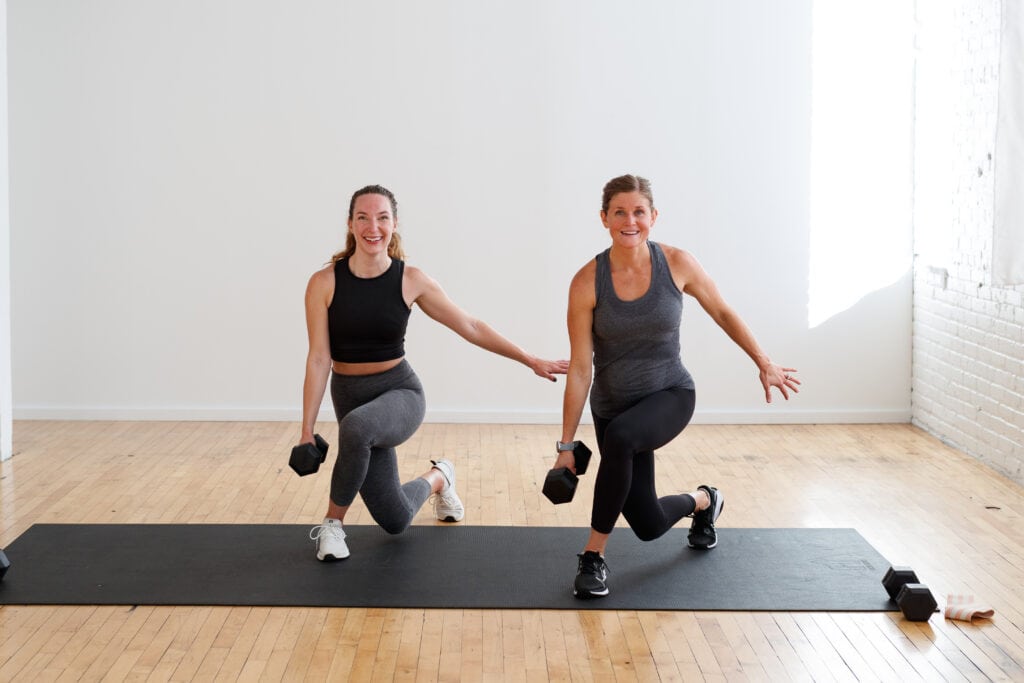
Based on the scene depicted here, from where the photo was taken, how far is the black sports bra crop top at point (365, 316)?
4262mm

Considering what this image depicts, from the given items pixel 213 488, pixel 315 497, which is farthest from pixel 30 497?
pixel 315 497

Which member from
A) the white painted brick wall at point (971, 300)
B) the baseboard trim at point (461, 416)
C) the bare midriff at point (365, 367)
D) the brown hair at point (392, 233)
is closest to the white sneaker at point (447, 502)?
the bare midriff at point (365, 367)

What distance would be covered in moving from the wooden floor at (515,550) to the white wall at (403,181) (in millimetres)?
352

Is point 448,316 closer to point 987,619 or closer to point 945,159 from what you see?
point 987,619

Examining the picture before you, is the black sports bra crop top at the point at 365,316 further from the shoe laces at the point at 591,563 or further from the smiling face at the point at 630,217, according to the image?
the shoe laces at the point at 591,563

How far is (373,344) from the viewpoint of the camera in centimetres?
430

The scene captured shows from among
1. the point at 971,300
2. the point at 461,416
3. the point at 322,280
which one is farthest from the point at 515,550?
the point at 971,300

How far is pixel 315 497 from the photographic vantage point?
16.7 feet

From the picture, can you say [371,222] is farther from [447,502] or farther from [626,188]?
[447,502]

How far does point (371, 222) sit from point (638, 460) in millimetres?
1212

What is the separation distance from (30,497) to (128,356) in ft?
6.44

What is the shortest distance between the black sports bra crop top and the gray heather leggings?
8cm

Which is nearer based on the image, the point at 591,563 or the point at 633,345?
the point at 591,563

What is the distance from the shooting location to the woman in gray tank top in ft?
12.6
